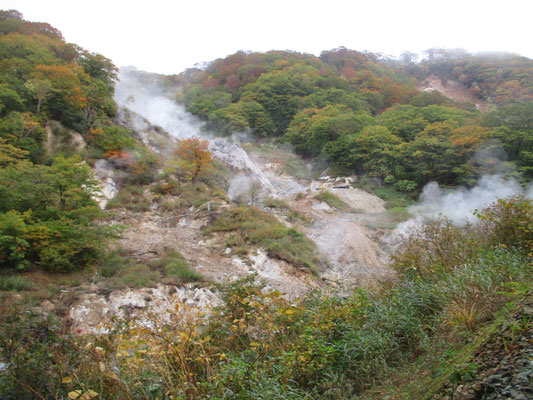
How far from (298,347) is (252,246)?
28.3ft

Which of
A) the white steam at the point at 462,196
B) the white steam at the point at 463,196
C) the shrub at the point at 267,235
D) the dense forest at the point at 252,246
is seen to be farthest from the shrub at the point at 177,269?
the white steam at the point at 463,196

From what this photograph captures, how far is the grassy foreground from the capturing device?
6.88 feet

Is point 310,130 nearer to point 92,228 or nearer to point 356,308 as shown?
point 92,228

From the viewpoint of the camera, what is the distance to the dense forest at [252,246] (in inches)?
86.9

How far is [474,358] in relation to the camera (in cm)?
181

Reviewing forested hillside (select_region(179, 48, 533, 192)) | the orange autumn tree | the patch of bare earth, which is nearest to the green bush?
the orange autumn tree

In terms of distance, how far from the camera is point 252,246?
11180mm

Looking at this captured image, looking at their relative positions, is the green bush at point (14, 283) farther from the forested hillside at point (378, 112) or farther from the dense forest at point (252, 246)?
the forested hillside at point (378, 112)

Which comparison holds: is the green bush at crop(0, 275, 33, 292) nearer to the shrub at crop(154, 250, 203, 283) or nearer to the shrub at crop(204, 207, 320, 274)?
the shrub at crop(154, 250, 203, 283)

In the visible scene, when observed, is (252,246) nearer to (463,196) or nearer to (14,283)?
(14,283)

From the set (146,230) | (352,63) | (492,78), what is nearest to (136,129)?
(146,230)

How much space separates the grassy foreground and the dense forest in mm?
20

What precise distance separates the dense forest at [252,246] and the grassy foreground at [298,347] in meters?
0.02

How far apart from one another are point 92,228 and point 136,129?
16462 millimetres
